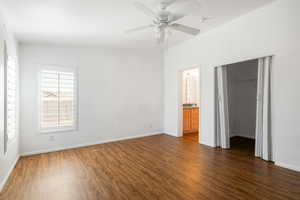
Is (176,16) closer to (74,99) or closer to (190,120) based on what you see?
(74,99)

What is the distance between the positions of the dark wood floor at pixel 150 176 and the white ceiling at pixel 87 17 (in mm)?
2861

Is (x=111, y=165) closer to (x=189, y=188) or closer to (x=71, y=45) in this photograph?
(x=189, y=188)

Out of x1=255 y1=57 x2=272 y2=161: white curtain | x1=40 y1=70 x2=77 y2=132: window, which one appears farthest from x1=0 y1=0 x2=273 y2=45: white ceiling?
x1=255 y1=57 x2=272 y2=161: white curtain

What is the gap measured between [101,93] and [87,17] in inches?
94.2

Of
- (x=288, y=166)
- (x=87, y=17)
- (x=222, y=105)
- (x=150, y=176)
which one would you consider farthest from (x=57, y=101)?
(x=288, y=166)

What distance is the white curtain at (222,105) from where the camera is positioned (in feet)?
14.0

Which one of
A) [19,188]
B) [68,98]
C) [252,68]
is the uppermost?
[252,68]

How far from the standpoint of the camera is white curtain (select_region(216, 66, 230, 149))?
14.0 ft

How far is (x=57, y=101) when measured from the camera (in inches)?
179

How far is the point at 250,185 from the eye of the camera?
2.52m

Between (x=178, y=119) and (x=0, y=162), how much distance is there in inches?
176

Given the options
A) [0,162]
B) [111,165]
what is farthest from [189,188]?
[0,162]

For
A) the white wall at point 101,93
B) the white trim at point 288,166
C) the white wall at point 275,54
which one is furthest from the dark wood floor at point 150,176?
the white wall at point 101,93

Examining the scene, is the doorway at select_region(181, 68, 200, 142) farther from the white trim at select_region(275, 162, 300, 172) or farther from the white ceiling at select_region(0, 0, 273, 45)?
the white ceiling at select_region(0, 0, 273, 45)
